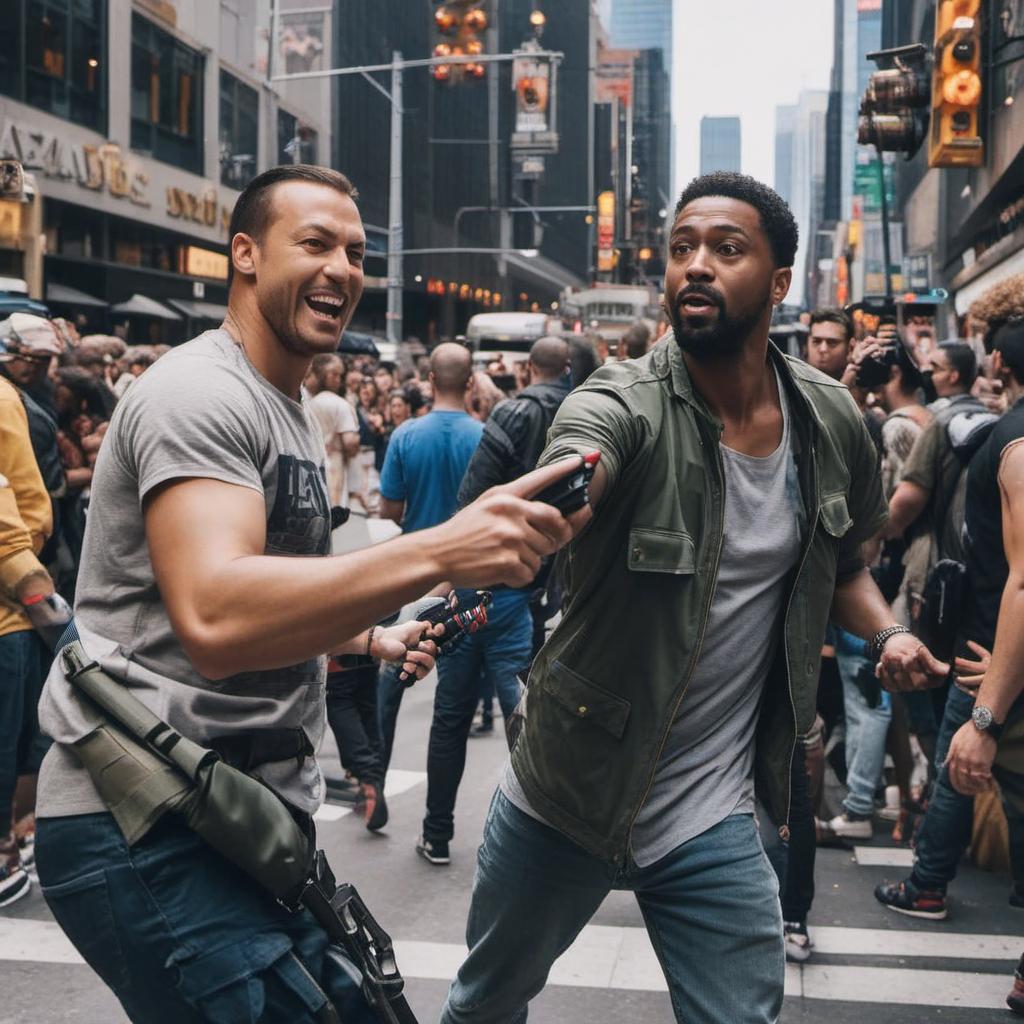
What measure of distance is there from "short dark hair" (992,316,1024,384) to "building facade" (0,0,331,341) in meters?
21.8

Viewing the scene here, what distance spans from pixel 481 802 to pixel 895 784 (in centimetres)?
219

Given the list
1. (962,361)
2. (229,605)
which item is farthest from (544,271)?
(229,605)

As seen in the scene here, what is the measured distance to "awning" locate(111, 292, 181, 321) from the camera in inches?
1254

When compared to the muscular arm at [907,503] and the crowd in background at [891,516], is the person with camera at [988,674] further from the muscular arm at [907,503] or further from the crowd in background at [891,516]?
the muscular arm at [907,503]

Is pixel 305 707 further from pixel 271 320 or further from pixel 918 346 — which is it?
pixel 918 346

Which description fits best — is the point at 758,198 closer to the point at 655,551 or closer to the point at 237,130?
the point at 655,551

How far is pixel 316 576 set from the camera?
1.87 meters

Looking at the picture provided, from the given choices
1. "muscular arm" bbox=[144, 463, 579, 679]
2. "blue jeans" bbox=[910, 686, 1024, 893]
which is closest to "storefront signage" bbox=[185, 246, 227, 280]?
"blue jeans" bbox=[910, 686, 1024, 893]

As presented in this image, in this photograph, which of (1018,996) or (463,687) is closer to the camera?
(1018,996)

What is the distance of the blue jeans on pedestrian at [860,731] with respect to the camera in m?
6.57

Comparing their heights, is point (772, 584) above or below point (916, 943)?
above

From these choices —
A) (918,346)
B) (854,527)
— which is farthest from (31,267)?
(854,527)

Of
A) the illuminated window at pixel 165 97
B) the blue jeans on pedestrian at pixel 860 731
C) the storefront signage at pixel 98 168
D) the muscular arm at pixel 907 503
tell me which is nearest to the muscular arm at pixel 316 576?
the muscular arm at pixel 907 503

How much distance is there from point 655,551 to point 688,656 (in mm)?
235
